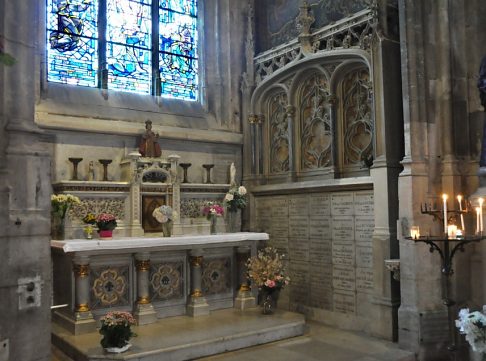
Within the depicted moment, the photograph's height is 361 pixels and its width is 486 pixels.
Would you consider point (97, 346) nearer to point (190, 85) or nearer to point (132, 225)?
point (132, 225)

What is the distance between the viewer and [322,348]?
6578 millimetres

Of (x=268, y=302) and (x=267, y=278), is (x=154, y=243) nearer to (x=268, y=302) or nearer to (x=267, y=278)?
(x=267, y=278)

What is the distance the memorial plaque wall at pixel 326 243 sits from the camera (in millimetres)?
7453

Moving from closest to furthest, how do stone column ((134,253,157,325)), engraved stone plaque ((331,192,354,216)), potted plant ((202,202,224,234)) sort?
stone column ((134,253,157,325)) < engraved stone plaque ((331,192,354,216)) < potted plant ((202,202,224,234))

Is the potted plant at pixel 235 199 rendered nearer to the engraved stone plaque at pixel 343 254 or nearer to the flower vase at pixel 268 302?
the flower vase at pixel 268 302

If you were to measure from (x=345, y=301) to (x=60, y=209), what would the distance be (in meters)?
4.30

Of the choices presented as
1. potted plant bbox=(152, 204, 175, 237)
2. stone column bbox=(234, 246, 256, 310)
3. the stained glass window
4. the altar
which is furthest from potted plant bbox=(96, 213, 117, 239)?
the stained glass window

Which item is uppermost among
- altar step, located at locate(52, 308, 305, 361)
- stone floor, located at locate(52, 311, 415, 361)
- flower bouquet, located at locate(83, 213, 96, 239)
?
flower bouquet, located at locate(83, 213, 96, 239)

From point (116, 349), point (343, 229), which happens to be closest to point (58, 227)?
point (116, 349)

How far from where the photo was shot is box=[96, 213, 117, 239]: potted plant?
7375 millimetres

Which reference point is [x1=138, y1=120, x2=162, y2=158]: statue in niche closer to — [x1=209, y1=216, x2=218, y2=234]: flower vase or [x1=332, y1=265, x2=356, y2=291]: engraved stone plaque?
[x1=209, y1=216, x2=218, y2=234]: flower vase

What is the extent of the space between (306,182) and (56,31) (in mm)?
4711

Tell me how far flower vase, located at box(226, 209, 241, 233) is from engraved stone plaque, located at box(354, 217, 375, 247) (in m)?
2.36

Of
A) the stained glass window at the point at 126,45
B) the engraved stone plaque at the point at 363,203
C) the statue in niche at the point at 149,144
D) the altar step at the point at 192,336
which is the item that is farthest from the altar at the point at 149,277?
the stained glass window at the point at 126,45
